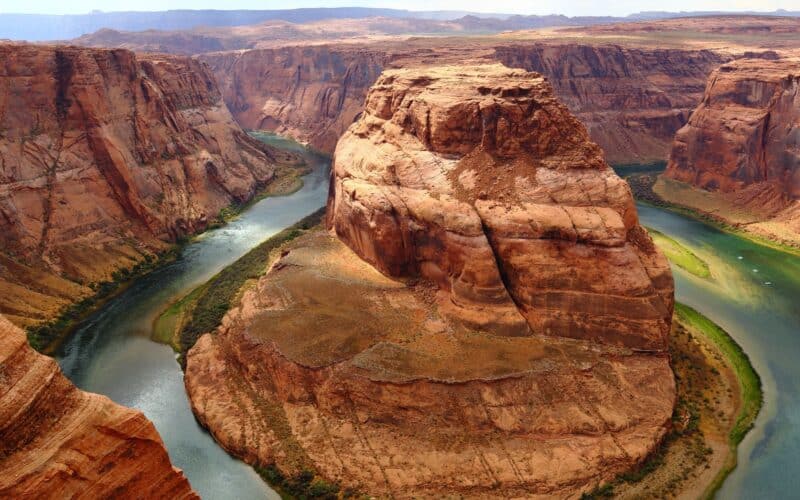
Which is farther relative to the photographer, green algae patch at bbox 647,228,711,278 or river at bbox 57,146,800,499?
green algae patch at bbox 647,228,711,278

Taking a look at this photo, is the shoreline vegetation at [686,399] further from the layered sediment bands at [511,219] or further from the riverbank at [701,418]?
the layered sediment bands at [511,219]

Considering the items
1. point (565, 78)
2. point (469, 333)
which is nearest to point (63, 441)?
point (469, 333)

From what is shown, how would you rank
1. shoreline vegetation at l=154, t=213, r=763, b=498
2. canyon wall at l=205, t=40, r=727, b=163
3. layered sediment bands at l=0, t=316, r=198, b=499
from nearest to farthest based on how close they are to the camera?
layered sediment bands at l=0, t=316, r=198, b=499 → shoreline vegetation at l=154, t=213, r=763, b=498 → canyon wall at l=205, t=40, r=727, b=163

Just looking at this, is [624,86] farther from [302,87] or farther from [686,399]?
[686,399]

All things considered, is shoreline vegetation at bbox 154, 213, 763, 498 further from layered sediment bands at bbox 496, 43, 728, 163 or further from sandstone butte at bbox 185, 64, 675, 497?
layered sediment bands at bbox 496, 43, 728, 163

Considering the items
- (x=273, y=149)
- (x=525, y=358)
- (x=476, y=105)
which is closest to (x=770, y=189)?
(x=476, y=105)

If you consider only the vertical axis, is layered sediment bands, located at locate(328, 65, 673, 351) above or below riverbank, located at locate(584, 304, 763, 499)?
above

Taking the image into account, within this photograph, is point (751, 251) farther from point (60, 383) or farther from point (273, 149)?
point (273, 149)

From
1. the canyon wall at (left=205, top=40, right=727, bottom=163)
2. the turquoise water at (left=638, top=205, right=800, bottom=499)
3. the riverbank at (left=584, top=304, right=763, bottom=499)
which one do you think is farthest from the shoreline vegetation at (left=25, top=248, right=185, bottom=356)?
the canyon wall at (left=205, top=40, right=727, bottom=163)
